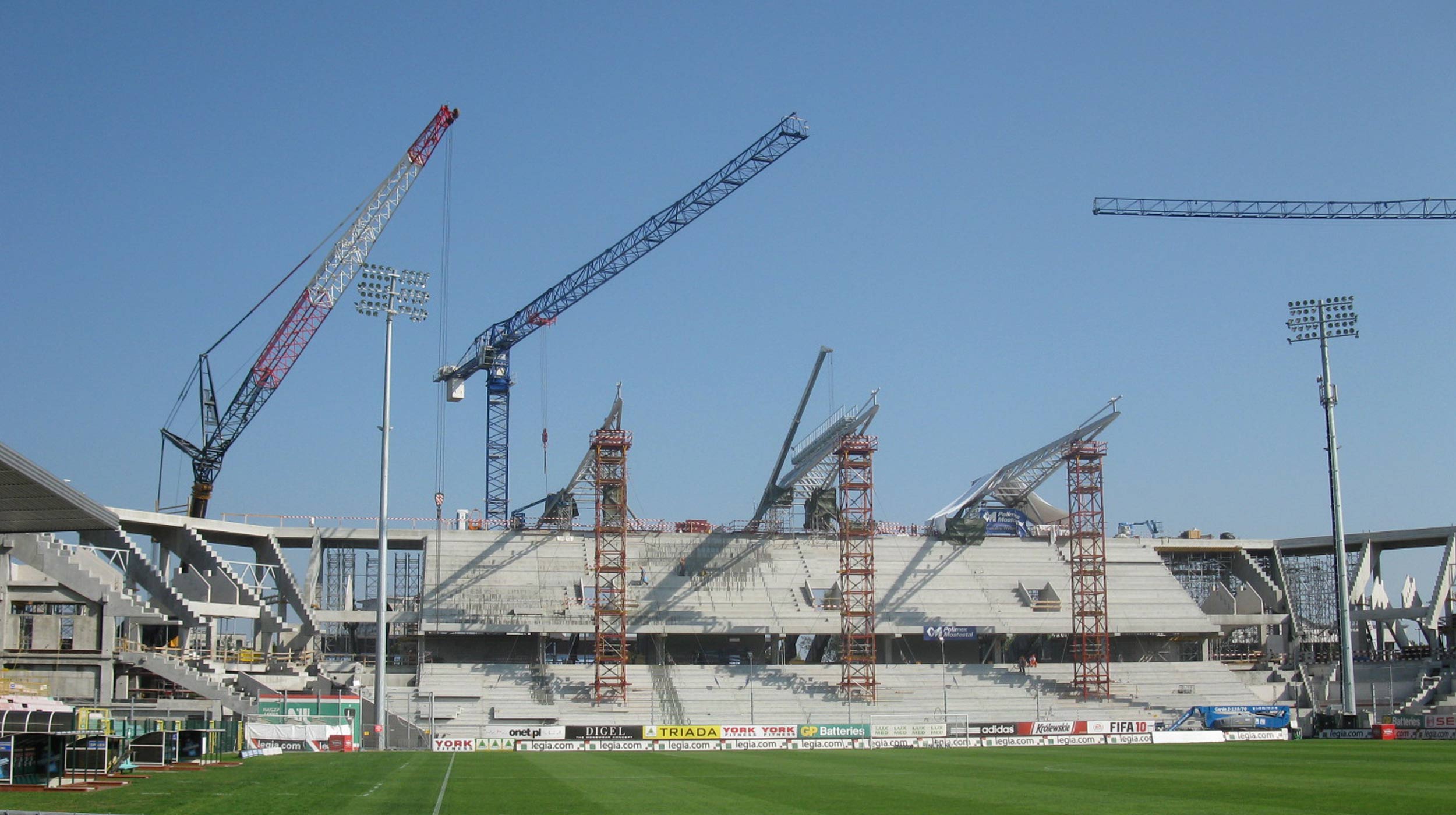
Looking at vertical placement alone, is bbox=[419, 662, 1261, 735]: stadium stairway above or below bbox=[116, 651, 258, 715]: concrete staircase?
below

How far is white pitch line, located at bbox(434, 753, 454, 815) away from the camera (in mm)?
28016

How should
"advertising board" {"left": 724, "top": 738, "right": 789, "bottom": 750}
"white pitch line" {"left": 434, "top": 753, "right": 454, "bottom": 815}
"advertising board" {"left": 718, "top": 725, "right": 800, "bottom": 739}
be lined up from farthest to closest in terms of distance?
"advertising board" {"left": 718, "top": 725, "right": 800, "bottom": 739}
"advertising board" {"left": 724, "top": 738, "right": 789, "bottom": 750}
"white pitch line" {"left": 434, "top": 753, "right": 454, "bottom": 815}

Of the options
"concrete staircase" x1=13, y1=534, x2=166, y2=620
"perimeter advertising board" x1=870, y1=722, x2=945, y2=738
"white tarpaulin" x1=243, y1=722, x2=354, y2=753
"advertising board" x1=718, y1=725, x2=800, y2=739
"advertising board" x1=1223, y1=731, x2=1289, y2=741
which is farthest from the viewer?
"advertising board" x1=1223, y1=731, x2=1289, y2=741

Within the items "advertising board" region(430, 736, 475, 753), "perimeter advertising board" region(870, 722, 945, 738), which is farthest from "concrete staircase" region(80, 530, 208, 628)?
"perimeter advertising board" region(870, 722, 945, 738)

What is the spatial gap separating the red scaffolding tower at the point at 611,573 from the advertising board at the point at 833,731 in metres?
17.0

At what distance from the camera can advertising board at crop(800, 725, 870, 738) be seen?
6969 cm

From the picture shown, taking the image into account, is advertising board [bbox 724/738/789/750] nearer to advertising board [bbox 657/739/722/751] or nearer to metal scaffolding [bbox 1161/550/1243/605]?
advertising board [bbox 657/739/722/751]

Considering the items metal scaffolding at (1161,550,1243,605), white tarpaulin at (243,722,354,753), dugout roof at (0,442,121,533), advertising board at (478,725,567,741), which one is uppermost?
dugout roof at (0,442,121,533)

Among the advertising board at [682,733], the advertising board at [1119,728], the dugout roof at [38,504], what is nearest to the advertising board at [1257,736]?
the advertising board at [1119,728]

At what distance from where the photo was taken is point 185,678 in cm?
6706

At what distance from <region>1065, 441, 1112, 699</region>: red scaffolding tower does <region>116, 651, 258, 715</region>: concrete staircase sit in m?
53.7

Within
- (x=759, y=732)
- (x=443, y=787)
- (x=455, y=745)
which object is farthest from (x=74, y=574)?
(x=443, y=787)

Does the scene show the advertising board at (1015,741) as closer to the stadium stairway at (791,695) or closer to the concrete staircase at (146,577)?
the stadium stairway at (791,695)

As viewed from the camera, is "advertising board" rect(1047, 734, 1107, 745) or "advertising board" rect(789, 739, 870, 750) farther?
"advertising board" rect(1047, 734, 1107, 745)
